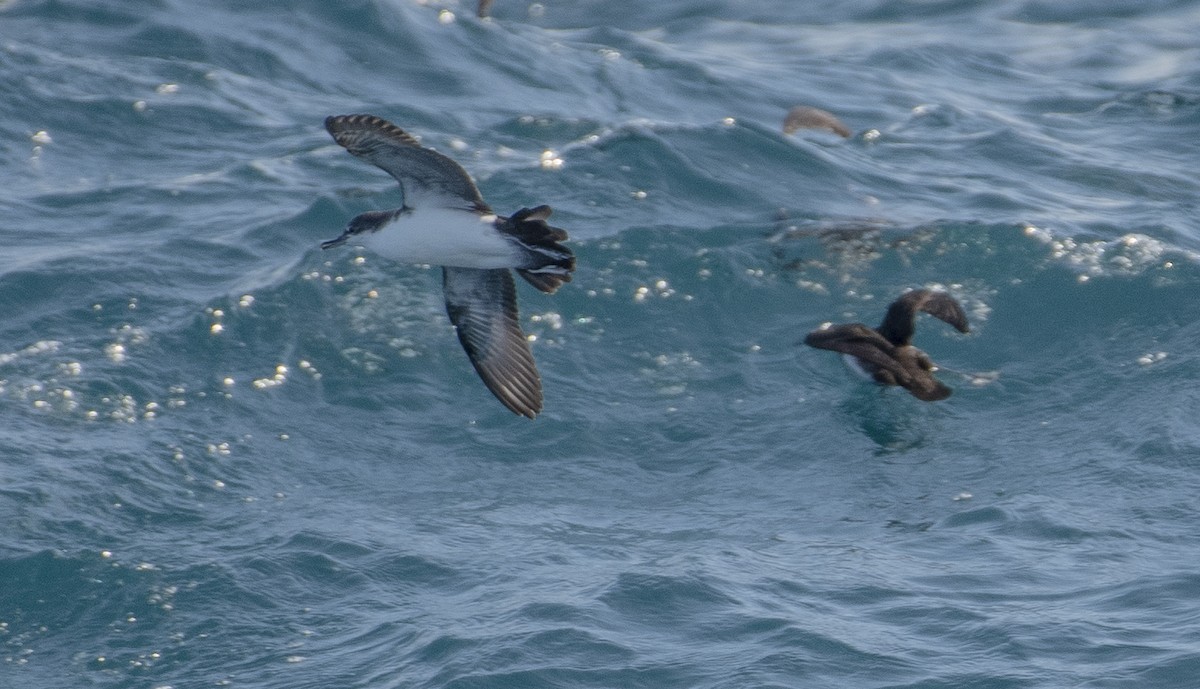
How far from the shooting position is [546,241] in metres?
7.00

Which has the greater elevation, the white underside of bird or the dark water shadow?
the white underside of bird

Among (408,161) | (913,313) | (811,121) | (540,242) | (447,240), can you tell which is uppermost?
(408,161)

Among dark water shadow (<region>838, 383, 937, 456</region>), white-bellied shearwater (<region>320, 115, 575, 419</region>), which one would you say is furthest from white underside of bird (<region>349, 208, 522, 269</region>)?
dark water shadow (<region>838, 383, 937, 456</region>)

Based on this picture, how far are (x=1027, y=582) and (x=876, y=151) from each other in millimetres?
6308

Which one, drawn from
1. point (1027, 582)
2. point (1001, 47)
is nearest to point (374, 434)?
point (1027, 582)

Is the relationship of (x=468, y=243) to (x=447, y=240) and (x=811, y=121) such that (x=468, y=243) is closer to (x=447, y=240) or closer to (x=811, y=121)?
(x=447, y=240)

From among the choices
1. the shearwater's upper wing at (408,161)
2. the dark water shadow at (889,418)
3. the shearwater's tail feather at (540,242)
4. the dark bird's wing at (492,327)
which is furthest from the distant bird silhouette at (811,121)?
the shearwater's tail feather at (540,242)

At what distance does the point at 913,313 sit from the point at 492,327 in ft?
8.10

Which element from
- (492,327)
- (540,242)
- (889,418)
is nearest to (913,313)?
(889,418)

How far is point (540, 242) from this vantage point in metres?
7.02

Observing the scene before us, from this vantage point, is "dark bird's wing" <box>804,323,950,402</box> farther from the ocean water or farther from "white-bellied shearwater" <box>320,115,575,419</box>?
"white-bellied shearwater" <box>320,115,575,419</box>

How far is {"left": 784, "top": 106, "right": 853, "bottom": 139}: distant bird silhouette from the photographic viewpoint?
1262 cm

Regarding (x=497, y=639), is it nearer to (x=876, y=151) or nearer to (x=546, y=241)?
(x=546, y=241)

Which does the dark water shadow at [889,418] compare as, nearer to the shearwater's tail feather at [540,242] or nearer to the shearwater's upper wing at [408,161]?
the shearwater's tail feather at [540,242]
